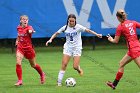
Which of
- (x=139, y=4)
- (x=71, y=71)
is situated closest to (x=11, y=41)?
(x=139, y=4)

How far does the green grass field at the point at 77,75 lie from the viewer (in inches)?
492

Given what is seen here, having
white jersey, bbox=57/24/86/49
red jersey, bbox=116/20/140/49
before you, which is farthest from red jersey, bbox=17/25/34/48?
red jersey, bbox=116/20/140/49

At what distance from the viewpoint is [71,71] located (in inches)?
661

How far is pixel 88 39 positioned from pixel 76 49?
13126 millimetres

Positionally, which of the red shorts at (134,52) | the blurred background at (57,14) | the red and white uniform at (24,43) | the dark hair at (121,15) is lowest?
the red shorts at (134,52)

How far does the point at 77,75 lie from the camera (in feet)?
51.3

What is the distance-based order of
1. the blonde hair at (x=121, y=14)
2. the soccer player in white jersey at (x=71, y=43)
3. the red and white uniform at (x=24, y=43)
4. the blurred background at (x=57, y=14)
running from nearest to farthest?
the blonde hair at (x=121, y=14) → the soccer player in white jersey at (x=71, y=43) → the red and white uniform at (x=24, y=43) → the blurred background at (x=57, y=14)

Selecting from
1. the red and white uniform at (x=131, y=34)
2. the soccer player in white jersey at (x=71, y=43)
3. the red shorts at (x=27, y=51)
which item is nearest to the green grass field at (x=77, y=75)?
the soccer player in white jersey at (x=71, y=43)

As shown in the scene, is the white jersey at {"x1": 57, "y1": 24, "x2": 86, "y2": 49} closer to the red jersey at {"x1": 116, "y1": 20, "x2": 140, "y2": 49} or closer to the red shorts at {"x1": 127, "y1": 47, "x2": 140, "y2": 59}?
the red jersey at {"x1": 116, "y1": 20, "x2": 140, "y2": 49}

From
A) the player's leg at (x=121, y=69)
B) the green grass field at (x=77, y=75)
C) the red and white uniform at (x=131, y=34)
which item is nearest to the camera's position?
the red and white uniform at (x=131, y=34)

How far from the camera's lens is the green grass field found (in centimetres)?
1250

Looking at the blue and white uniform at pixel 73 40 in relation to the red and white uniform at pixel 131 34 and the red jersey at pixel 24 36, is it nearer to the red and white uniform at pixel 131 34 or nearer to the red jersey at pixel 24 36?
the red jersey at pixel 24 36

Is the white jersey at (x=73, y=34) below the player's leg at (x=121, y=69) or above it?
above

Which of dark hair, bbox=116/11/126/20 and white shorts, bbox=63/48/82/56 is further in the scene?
white shorts, bbox=63/48/82/56
